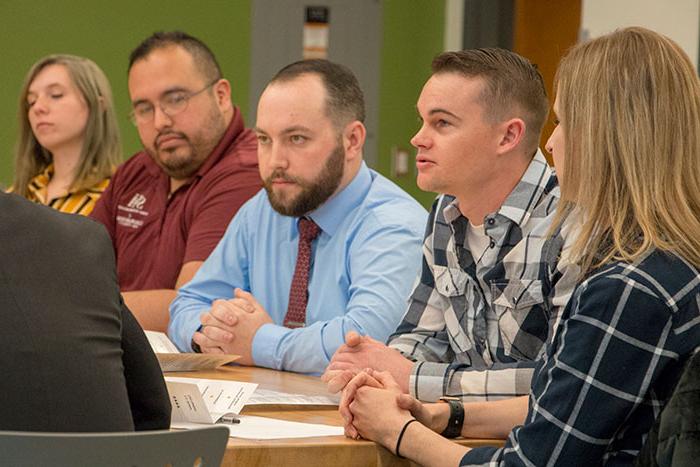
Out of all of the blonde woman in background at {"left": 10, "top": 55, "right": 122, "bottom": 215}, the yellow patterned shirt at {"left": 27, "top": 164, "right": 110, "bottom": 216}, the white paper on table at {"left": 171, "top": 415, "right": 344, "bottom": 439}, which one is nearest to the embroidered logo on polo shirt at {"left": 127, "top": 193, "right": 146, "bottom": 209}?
the yellow patterned shirt at {"left": 27, "top": 164, "right": 110, "bottom": 216}

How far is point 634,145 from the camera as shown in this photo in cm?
178

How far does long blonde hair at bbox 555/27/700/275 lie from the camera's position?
1.75 meters

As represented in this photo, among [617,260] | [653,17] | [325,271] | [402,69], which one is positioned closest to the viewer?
[617,260]

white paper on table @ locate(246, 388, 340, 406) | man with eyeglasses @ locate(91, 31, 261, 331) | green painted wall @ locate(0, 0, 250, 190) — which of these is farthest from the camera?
green painted wall @ locate(0, 0, 250, 190)

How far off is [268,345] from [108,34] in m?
4.54

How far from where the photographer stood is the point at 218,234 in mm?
3688

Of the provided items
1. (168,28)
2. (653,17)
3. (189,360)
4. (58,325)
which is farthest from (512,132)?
(168,28)

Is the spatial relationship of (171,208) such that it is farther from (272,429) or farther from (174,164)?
(272,429)

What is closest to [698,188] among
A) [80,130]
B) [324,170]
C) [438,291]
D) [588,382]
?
[588,382]

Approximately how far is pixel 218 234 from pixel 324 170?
26.7 inches

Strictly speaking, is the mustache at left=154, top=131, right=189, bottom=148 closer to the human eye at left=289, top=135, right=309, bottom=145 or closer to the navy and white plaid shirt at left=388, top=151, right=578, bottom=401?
the human eye at left=289, top=135, right=309, bottom=145

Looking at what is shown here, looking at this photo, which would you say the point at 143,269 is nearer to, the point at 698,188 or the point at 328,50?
the point at 698,188

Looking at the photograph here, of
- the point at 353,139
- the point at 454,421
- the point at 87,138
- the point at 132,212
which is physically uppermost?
the point at 353,139

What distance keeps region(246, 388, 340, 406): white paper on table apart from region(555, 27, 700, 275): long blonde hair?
0.72 metres
